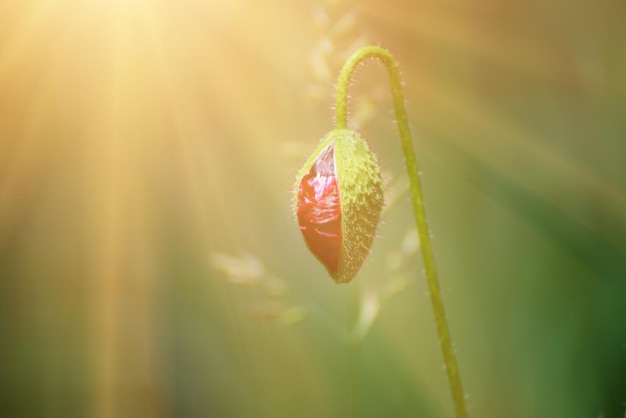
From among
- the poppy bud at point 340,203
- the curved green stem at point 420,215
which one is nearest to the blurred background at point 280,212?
the poppy bud at point 340,203

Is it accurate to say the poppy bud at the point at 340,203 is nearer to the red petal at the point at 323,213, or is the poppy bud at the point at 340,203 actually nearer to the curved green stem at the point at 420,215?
the red petal at the point at 323,213

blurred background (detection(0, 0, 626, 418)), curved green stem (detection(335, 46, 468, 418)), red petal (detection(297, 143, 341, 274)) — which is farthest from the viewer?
blurred background (detection(0, 0, 626, 418))

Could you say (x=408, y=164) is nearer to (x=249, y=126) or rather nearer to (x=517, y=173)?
(x=517, y=173)

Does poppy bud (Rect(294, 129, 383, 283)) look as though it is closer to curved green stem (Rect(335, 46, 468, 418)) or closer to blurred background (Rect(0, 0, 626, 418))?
curved green stem (Rect(335, 46, 468, 418))

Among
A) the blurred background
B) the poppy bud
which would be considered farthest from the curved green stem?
the blurred background

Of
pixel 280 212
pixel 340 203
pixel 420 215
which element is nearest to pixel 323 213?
pixel 340 203

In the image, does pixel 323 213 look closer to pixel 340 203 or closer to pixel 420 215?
pixel 340 203
